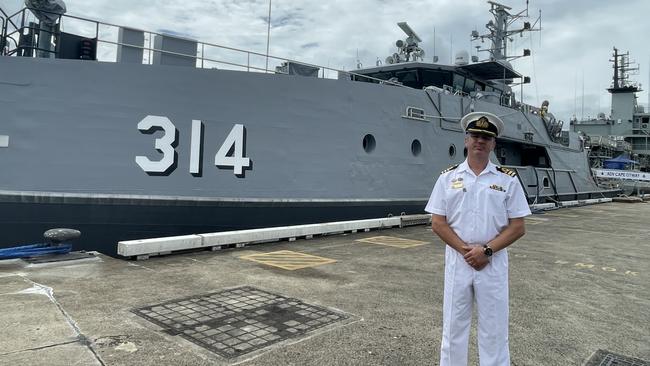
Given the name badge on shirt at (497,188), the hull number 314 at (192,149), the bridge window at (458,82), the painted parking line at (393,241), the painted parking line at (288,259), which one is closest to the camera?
the name badge on shirt at (497,188)

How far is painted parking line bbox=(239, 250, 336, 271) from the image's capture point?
6.02 meters

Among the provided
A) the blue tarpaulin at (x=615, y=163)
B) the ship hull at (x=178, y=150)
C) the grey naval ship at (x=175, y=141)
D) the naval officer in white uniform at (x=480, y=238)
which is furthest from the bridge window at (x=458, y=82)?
the blue tarpaulin at (x=615, y=163)

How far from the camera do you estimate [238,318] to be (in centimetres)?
377

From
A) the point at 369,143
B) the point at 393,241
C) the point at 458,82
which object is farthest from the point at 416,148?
the point at 458,82

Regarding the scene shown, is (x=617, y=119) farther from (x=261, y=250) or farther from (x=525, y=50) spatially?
(x=261, y=250)

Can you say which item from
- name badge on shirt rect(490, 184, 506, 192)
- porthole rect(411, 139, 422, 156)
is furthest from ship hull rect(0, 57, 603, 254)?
name badge on shirt rect(490, 184, 506, 192)

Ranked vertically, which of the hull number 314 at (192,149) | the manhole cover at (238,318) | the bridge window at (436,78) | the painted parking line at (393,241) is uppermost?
the bridge window at (436,78)

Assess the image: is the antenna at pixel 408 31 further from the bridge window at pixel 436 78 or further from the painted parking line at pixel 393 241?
the painted parking line at pixel 393 241

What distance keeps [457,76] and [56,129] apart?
11333 millimetres

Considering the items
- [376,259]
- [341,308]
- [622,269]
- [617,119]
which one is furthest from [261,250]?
[617,119]

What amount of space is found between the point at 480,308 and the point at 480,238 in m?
0.37

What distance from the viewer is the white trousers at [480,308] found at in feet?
7.64

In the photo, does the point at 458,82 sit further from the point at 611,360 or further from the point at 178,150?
the point at 611,360

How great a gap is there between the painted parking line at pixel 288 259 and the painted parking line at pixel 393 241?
1.94 m
